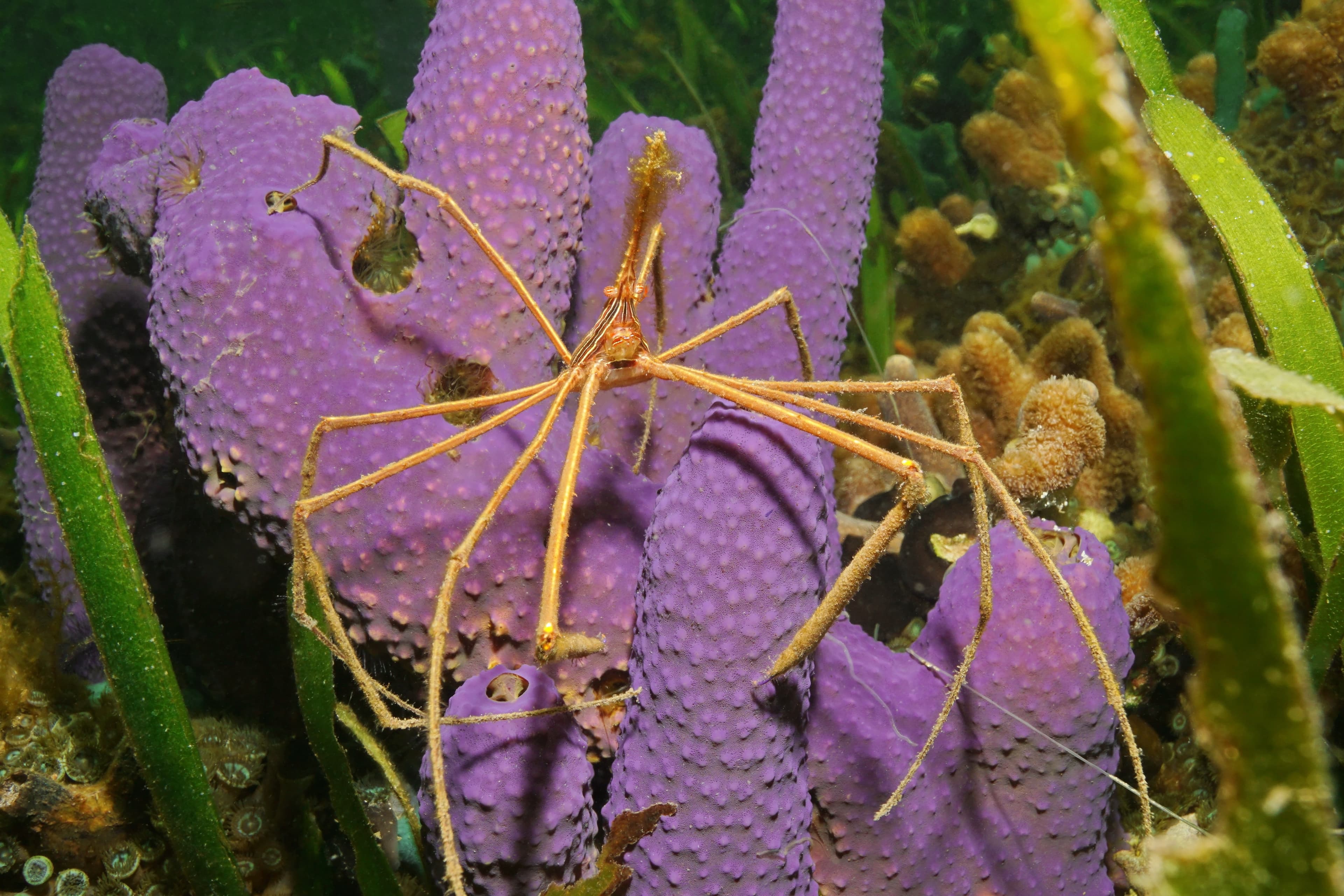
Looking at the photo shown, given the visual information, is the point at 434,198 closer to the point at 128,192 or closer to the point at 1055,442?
the point at 128,192

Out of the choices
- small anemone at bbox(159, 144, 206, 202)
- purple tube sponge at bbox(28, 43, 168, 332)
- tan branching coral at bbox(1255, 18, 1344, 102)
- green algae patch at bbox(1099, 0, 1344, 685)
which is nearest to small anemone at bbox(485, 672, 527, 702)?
small anemone at bbox(159, 144, 206, 202)

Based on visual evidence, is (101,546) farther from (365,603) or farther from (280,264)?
(280,264)

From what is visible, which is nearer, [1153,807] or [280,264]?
[280,264]

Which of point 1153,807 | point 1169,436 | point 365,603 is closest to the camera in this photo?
point 1169,436

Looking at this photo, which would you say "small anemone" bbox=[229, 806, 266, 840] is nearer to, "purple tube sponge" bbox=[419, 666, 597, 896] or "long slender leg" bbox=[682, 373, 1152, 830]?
"purple tube sponge" bbox=[419, 666, 597, 896]

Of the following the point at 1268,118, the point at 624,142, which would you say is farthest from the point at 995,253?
the point at 624,142

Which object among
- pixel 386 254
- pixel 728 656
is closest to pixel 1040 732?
pixel 728 656
